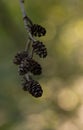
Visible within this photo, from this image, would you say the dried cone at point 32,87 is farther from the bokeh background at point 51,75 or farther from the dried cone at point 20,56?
the bokeh background at point 51,75

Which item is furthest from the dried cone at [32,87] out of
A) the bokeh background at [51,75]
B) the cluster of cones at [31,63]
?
the bokeh background at [51,75]

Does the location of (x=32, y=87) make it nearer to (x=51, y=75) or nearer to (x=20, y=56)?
(x=20, y=56)

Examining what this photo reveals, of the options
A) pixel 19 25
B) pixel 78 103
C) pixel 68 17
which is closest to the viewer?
pixel 19 25

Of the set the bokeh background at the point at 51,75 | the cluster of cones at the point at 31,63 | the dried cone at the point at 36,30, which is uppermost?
the bokeh background at the point at 51,75

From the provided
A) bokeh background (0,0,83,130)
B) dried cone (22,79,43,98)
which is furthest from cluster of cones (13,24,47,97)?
bokeh background (0,0,83,130)

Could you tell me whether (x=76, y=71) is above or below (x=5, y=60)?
above

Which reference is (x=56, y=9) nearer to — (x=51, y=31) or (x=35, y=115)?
(x=51, y=31)

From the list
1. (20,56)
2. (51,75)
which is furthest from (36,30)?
(51,75)

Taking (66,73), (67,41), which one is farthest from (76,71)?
(67,41)

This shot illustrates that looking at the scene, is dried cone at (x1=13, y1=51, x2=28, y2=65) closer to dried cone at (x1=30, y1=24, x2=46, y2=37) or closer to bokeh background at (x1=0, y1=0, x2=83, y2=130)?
dried cone at (x1=30, y1=24, x2=46, y2=37)
